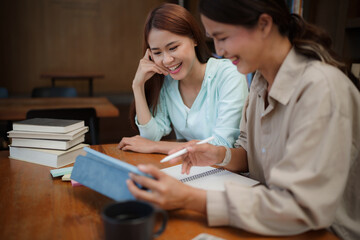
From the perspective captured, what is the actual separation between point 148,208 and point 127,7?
5.33 metres

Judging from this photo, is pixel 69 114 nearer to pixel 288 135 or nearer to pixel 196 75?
pixel 196 75

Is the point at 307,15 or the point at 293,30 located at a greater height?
A: the point at 307,15

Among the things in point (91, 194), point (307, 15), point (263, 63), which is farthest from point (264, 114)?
point (307, 15)

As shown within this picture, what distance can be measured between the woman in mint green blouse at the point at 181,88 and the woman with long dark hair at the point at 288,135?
0.50m

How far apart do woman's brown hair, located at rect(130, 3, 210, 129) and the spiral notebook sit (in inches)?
28.8

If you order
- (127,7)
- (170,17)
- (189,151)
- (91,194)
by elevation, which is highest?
(127,7)

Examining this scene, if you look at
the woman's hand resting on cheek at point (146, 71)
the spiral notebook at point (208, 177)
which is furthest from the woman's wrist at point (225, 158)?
the woman's hand resting on cheek at point (146, 71)

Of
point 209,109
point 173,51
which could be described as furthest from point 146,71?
point 209,109

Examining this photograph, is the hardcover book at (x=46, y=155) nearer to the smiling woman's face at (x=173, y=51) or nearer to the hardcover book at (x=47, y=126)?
the hardcover book at (x=47, y=126)

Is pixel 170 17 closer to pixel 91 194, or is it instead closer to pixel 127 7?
pixel 91 194

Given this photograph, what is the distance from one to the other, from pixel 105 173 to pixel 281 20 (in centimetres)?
63

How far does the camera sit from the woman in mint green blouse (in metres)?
1.55

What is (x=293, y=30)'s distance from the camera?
36.9 inches

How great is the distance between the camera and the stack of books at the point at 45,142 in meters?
1.23
